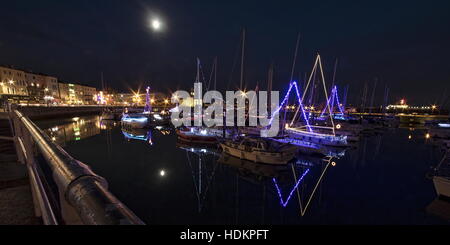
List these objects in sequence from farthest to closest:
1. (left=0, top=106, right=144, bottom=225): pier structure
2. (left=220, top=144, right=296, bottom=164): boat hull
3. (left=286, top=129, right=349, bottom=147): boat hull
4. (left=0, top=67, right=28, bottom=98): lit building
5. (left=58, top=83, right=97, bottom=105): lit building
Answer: (left=58, top=83, right=97, bottom=105): lit building
(left=0, top=67, right=28, bottom=98): lit building
(left=286, top=129, right=349, bottom=147): boat hull
(left=220, top=144, right=296, bottom=164): boat hull
(left=0, top=106, right=144, bottom=225): pier structure

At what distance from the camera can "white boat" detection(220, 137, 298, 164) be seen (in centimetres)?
1697

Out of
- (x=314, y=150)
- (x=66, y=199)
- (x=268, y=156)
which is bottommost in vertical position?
(x=314, y=150)

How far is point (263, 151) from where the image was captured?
1717 cm

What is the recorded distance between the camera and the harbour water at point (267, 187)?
9961 millimetres

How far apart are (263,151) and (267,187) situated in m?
4.37

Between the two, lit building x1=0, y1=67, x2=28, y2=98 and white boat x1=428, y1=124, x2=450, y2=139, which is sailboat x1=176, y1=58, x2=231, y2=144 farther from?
lit building x1=0, y1=67, x2=28, y2=98

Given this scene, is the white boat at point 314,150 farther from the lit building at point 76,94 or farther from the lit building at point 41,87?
the lit building at point 76,94

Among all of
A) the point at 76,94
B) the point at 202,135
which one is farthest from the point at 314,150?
the point at 76,94

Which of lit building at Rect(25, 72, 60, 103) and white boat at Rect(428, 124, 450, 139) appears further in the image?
lit building at Rect(25, 72, 60, 103)

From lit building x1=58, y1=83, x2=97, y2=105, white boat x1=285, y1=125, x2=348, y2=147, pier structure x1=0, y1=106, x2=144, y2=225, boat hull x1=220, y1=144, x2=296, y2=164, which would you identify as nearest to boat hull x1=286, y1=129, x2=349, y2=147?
white boat x1=285, y1=125, x2=348, y2=147

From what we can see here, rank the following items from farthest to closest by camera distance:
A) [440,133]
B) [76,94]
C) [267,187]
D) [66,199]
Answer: [76,94] < [440,133] < [267,187] < [66,199]

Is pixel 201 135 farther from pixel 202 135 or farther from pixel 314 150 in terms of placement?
pixel 314 150

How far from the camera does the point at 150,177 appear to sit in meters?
14.9

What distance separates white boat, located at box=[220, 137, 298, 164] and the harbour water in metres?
0.71
